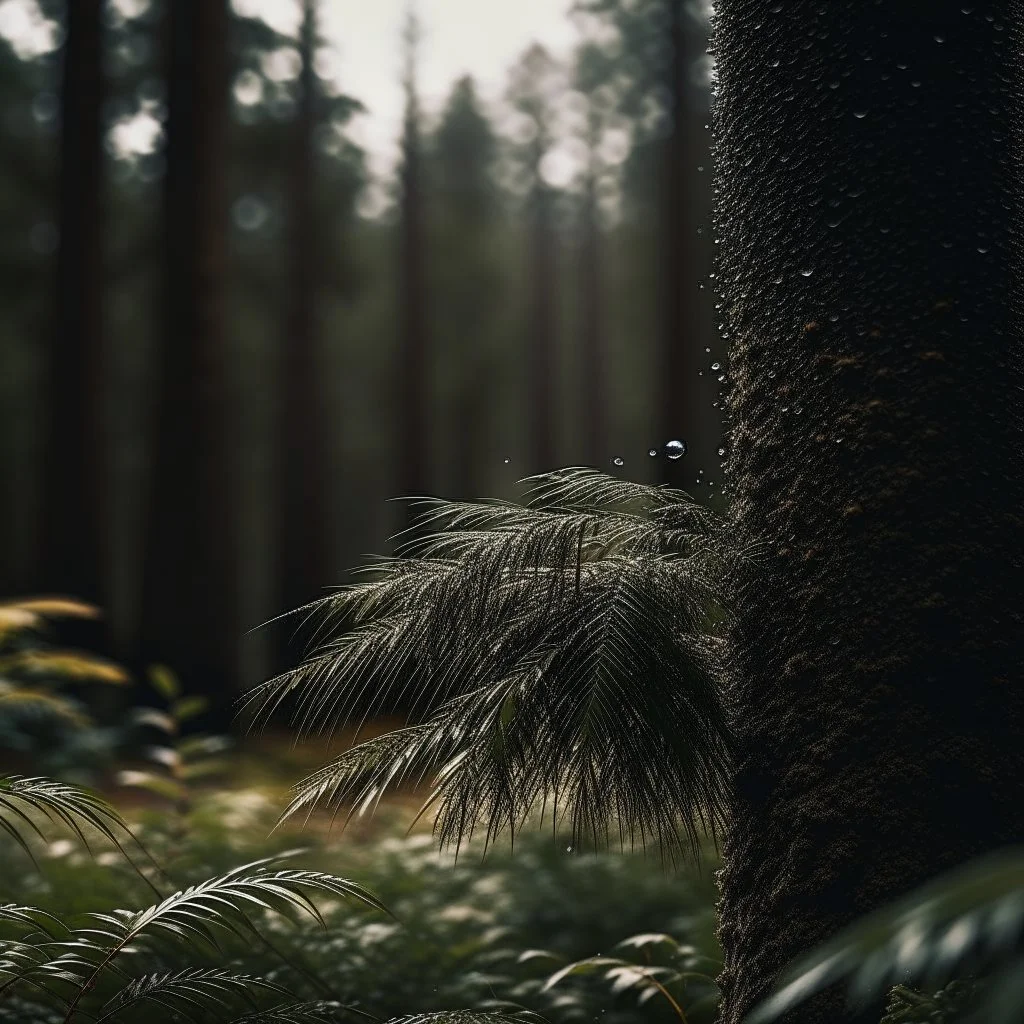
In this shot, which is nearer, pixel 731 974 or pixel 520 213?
pixel 731 974

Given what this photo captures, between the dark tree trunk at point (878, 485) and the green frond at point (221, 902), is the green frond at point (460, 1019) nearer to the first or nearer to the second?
the green frond at point (221, 902)

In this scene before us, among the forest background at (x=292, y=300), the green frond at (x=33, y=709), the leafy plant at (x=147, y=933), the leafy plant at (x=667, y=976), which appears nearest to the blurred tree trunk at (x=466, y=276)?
the forest background at (x=292, y=300)

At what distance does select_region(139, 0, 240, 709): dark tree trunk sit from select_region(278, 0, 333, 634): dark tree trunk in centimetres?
459

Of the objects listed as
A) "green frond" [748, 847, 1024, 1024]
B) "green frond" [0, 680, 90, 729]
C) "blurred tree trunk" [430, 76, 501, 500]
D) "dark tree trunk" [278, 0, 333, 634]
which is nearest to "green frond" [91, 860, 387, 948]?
"green frond" [748, 847, 1024, 1024]

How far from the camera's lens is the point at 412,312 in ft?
59.4

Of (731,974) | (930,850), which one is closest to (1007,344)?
(930,850)

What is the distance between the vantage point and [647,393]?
2644cm

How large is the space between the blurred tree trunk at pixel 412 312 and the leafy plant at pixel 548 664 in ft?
43.1

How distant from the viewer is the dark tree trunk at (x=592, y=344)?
90.1ft

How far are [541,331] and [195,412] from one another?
61.0ft

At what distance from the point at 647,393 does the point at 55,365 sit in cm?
1826

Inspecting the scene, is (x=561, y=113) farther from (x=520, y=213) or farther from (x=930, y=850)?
(x=930, y=850)

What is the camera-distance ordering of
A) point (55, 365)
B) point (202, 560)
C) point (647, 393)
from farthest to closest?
point (647, 393) → point (55, 365) → point (202, 560)

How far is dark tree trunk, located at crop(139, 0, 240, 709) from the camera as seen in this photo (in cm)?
941
